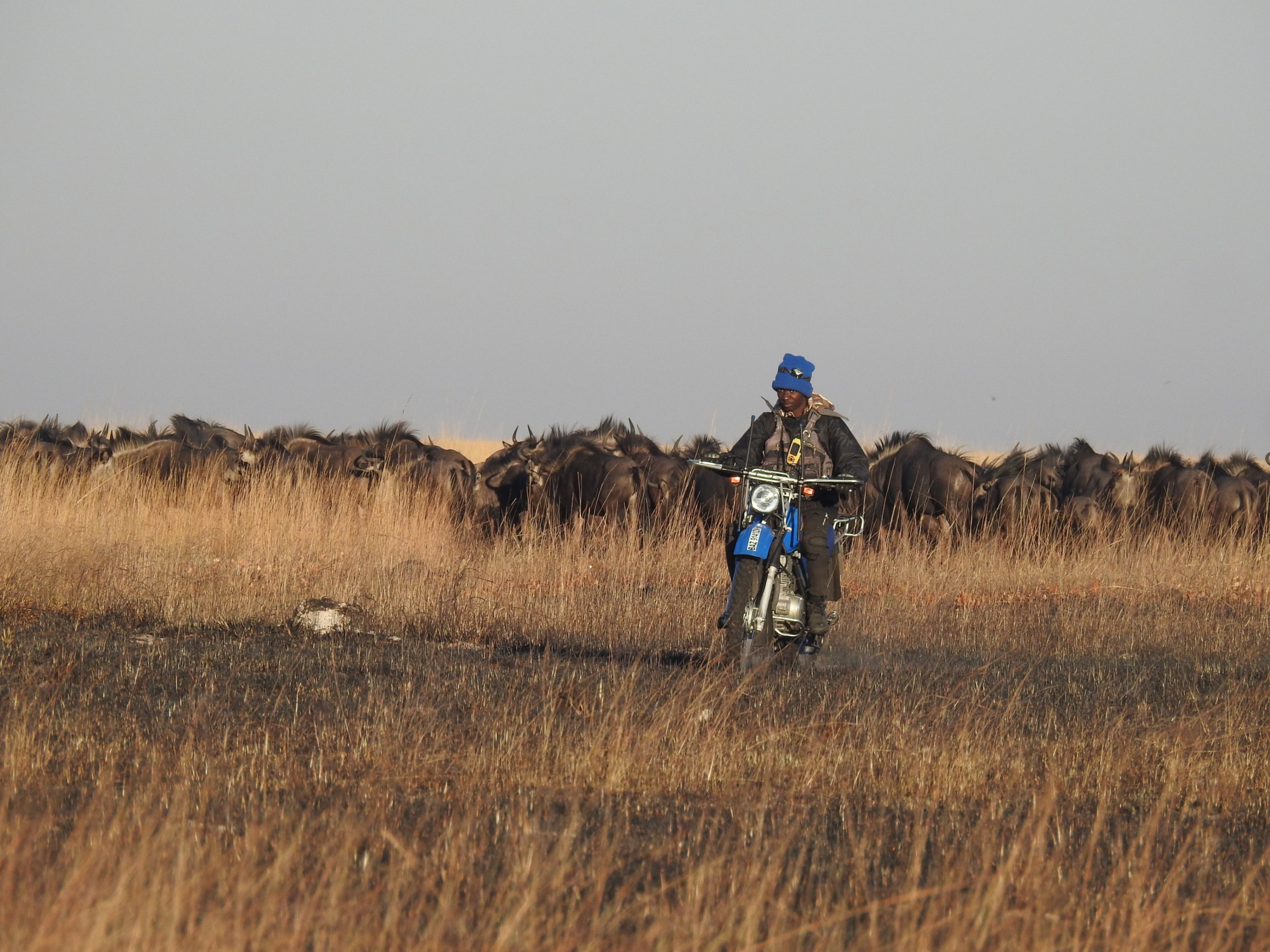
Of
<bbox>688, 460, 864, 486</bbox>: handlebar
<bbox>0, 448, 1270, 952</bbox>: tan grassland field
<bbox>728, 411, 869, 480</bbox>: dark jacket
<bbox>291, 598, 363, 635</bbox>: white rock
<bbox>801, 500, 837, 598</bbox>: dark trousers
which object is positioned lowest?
<bbox>0, 448, 1270, 952</bbox>: tan grassland field

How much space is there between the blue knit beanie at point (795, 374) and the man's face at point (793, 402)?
3 centimetres

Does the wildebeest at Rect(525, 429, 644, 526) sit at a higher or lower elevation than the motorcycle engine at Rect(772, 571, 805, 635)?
higher

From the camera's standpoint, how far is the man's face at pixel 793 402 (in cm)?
920

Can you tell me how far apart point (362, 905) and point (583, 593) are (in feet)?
28.6

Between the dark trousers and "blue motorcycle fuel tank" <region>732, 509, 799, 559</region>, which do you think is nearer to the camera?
"blue motorcycle fuel tank" <region>732, 509, 799, 559</region>

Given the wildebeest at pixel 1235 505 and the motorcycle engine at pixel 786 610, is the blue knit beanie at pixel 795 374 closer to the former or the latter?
the motorcycle engine at pixel 786 610

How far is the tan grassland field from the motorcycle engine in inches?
15.4

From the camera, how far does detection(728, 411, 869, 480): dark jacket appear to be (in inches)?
361

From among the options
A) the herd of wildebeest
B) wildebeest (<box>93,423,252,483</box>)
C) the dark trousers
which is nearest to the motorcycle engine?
the dark trousers

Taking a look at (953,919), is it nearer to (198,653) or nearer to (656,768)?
(656,768)

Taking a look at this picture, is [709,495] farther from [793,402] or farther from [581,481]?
[793,402]

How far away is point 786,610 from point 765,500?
2.33 ft

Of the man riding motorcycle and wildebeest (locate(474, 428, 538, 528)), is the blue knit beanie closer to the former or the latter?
the man riding motorcycle

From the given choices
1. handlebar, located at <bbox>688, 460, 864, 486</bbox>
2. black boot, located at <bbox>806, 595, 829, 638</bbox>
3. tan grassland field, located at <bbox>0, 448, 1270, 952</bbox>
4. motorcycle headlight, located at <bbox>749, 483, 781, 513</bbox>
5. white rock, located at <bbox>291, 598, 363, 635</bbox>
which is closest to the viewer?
tan grassland field, located at <bbox>0, 448, 1270, 952</bbox>
